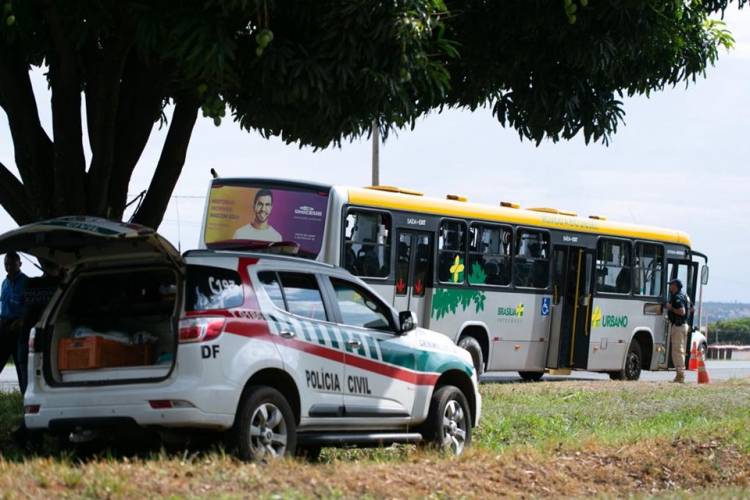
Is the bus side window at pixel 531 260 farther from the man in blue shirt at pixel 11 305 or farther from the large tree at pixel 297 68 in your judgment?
the man in blue shirt at pixel 11 305

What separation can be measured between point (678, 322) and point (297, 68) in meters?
16.1

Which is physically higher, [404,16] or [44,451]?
[404,16]

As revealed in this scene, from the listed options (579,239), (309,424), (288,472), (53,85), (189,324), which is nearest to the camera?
(288,472)

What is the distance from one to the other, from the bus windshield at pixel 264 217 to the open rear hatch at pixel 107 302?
8.20 meters

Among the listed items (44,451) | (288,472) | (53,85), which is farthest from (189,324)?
(53,85)

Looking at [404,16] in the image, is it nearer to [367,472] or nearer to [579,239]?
[367,472]

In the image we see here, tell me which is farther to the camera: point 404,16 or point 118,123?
point 118,123

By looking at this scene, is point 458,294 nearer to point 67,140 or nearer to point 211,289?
point 67,140

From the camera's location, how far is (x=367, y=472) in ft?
33.2

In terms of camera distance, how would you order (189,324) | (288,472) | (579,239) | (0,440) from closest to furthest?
(288,472)
(189,324)
(0,440)
(579,239)

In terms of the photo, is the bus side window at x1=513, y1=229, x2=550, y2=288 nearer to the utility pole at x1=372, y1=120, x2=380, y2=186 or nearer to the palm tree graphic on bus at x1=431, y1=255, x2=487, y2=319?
the palm tree graphic on bus at x1=431, y1=255, x2=487, y2=319

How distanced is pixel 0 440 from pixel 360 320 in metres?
3.69

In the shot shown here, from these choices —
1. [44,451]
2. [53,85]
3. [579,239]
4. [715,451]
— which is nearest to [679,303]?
[579,239]

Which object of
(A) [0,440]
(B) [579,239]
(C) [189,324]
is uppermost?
(B) [579,239]
